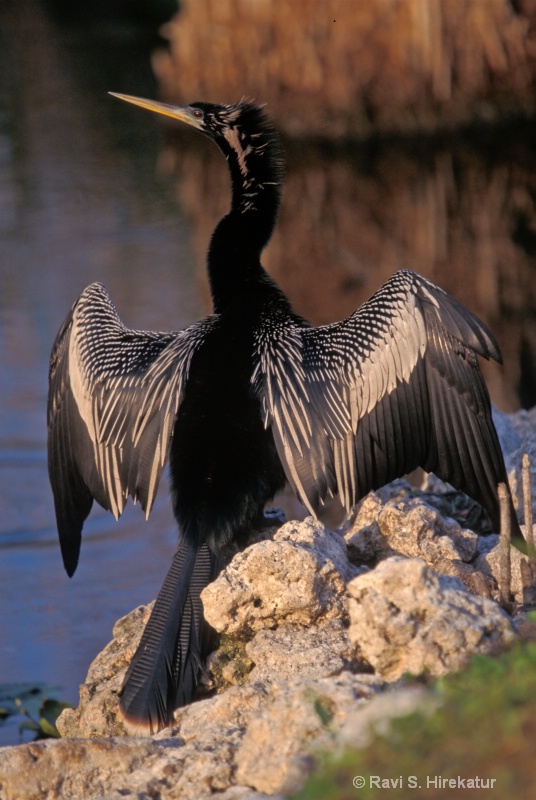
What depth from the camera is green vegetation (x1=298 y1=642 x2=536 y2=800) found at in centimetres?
231

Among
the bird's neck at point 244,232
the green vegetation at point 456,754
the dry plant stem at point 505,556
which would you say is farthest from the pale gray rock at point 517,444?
the green vegetation at point 456,754

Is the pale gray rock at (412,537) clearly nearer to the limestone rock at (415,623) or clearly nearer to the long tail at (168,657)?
the long tail at (168,657)

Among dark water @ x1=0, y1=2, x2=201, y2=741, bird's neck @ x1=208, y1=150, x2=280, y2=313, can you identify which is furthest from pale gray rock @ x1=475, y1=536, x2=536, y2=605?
dark water @ x1=0, y1=2, x2=201, y2=741

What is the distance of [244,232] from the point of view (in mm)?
5320

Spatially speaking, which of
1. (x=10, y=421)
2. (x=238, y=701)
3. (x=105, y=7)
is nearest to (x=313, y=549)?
(x=238, y=701)

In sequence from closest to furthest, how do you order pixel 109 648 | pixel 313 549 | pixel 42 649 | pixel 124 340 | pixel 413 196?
pixel 313 549 → pixel 109 648 → pixel 124 340 → pixel 42 649 → pixel 413 196

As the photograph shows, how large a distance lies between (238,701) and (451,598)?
66 centimetres

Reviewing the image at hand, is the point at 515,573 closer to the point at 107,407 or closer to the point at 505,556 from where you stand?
the point at 505,556

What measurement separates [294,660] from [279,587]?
21 cm

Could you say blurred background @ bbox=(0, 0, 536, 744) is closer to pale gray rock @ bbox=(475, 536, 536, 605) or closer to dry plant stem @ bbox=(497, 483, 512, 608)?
Answer: pale gray rock @ bbox=(475, 536, 536, 605)

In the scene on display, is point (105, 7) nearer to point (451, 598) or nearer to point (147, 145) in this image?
point (147, 145)

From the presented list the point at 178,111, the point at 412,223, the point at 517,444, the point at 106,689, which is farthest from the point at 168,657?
the point at 412,223

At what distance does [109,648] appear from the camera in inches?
171

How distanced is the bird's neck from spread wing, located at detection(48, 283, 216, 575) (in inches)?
8.8
